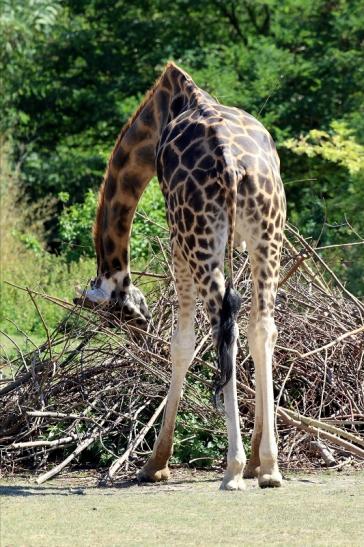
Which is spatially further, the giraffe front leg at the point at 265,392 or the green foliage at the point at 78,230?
the green foliage at the point at 78,230

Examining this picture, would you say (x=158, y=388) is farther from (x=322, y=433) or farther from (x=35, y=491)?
(x=35, y=491)

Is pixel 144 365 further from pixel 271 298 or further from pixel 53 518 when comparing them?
pixel 53 518

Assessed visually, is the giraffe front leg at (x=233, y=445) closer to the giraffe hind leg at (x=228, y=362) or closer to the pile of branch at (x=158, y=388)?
the giraffe hind leg at (x=228, y=362)

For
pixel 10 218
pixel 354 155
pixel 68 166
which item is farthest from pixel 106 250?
pixel 68 166

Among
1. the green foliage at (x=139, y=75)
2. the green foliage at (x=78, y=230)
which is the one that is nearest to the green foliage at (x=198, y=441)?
the green foliage at (x=78, y=230)

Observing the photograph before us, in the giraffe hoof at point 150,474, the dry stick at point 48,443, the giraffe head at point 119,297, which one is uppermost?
the giraffe head at point 119,297

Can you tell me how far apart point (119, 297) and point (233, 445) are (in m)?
1.75

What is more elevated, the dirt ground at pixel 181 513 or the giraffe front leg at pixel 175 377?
the giraffe front leg at pixel 175 377

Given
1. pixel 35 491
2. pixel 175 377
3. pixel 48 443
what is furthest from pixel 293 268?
pixel 35 491

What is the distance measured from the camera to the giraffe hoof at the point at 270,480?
22.6 ft

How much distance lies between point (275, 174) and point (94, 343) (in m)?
2.25

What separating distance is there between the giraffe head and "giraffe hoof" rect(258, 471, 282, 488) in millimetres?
1724

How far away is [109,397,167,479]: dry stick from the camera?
293 inches

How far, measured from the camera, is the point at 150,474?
740 cm
